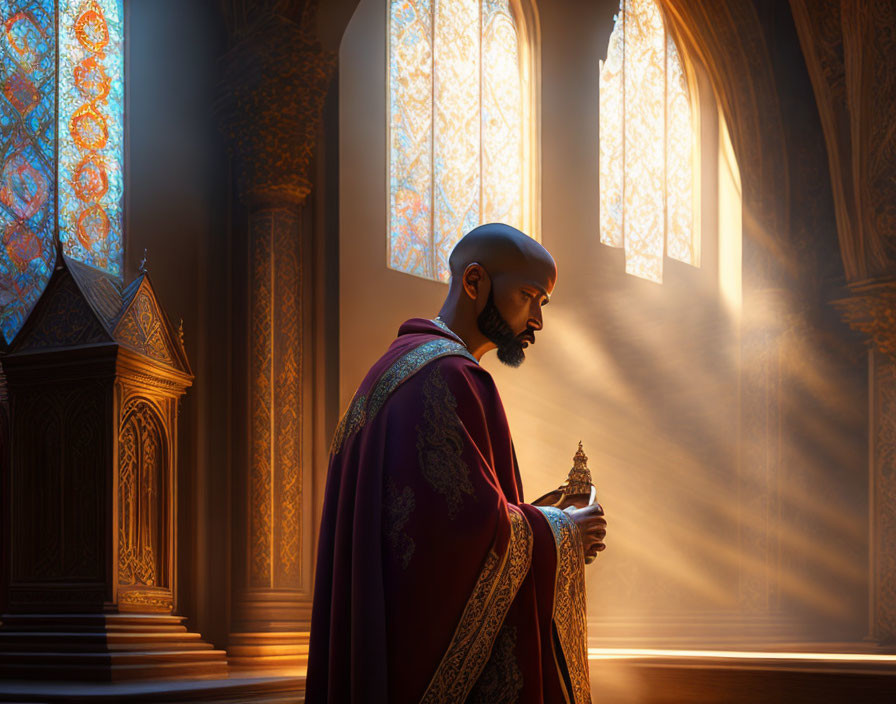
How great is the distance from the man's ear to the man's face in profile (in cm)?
2

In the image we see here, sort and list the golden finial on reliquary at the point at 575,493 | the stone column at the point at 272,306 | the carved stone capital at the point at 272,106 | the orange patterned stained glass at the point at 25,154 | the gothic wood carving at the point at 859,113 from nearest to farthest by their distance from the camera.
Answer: the golden finial on reliquary at the point at 575,493 < the orange patterned stained glass at the point at 25,154 < the stone column at the point at 272,306 < the carved stone capital at the point at 272,106 < the gothic wood carving at the point at 859,113

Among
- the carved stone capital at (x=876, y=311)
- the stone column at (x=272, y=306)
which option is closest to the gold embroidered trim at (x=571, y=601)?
the stone column at (x=272, y=306)

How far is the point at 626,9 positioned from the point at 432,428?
422 inches

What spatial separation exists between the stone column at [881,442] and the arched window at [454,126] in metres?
3.15

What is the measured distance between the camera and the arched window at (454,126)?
941cm

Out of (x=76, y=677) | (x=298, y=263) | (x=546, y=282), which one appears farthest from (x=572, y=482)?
(x=298, y=263)

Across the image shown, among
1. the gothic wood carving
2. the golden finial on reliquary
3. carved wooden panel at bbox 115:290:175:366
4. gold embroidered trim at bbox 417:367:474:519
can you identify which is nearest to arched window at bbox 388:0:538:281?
the gothic wood carving

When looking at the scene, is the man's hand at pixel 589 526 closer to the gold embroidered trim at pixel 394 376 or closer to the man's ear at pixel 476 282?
the gold embroidered trim at pixel 394 376

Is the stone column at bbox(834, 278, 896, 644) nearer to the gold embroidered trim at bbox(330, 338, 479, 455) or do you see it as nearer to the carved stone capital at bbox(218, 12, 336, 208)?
the carved stone capital at bbox(218, 12, 336, 208)

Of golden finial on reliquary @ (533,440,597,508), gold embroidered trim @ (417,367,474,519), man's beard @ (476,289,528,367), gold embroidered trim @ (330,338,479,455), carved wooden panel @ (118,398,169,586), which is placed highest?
man's beard @ (476,289,528,367)

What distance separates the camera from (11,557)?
5945 mm

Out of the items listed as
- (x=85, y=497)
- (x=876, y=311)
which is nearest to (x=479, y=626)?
(x=85, y=497)

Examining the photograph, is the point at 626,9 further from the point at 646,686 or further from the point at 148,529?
the point at 646,686

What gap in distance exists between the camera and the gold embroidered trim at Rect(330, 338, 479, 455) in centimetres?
239
